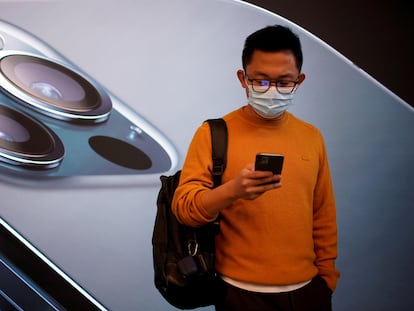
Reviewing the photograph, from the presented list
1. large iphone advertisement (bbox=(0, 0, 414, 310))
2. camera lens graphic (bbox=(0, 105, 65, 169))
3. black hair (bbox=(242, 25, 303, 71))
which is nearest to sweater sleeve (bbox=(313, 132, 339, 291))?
black hair (bbox=(242, 25, 303, 71))

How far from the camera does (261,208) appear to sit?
1.18 metres

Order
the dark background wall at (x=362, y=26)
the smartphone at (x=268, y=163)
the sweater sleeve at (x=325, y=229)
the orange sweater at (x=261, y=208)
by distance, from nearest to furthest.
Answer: the smartphone at (x=268, y=163)
the orange sweater at (x=261, y=208)
the sweater sleeve at (x=325, y=229)
the dark background wall at (x=362, y=26)

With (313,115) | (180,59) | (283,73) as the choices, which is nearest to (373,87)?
(313,115)

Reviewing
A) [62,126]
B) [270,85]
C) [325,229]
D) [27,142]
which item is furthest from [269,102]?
[27,142]

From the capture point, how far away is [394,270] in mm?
2357

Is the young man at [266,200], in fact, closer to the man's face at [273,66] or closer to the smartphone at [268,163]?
the man's face at [273,66]

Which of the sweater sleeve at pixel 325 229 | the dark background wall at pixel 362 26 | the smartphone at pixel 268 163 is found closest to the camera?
the smartphone at pixel 268 163

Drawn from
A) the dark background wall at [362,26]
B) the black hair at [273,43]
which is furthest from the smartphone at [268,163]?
the dark background wall at [362,26]

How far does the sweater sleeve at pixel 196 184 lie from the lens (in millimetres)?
1124

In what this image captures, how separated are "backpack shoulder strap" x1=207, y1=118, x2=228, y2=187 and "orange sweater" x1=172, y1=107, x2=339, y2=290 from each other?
0.6 inches

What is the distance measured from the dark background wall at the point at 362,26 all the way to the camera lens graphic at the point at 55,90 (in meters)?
0.92

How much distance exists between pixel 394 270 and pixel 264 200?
1.53 m

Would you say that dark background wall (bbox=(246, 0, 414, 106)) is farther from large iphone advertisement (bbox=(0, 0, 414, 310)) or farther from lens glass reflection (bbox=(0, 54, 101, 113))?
lens glass reflection (bbox=(0, 54, 101, 113))

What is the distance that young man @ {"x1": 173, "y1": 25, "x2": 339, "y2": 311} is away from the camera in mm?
1184
